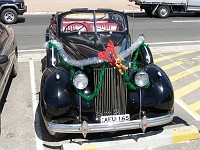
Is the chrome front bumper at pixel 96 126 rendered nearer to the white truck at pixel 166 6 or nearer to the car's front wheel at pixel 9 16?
the car's front wheel at pixel 9 16

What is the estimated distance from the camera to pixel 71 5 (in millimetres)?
21609

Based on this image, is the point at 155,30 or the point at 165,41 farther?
the point at 155,30

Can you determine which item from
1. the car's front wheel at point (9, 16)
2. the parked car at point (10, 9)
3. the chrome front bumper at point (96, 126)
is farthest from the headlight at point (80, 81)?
the car's front wheel at point (9, 16)

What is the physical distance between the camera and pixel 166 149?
476 cm

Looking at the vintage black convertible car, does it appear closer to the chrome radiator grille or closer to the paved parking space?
the chrome radiator grille

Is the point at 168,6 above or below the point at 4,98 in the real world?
above

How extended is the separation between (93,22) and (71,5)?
51.6 ft

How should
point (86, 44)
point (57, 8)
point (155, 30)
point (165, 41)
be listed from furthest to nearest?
point (57, 8), point (155, 30), point (165, 41), point (86, 44)

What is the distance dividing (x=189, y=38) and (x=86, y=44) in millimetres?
7524

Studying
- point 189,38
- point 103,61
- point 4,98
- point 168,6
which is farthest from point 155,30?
point 103,61

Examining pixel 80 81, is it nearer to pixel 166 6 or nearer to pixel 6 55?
pixel 6 55

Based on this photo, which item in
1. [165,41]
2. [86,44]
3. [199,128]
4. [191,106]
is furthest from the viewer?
[165,41]

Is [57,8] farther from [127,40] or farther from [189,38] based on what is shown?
[127,40]

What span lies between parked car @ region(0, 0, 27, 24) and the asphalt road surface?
148 centimetres
